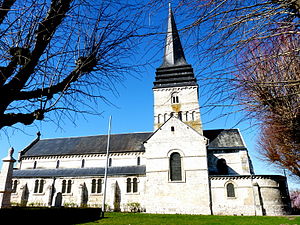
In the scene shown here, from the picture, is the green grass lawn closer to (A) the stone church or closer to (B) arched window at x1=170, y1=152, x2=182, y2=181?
(A) the stone church

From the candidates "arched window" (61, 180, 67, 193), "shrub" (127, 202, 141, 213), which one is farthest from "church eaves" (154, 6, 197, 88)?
"arched window" (61, 180, 67, 193)

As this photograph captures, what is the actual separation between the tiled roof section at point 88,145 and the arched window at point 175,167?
5.16m

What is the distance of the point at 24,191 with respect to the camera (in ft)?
77.7

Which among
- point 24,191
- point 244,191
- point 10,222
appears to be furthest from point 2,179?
point 244,191

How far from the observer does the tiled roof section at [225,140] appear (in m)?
22.5

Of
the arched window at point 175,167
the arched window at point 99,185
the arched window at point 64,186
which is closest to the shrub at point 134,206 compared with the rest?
the arched window at point 99,185

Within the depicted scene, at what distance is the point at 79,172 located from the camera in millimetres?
23984

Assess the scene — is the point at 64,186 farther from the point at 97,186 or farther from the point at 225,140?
the point at 225,140

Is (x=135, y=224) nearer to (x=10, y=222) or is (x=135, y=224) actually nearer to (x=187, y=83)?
(x=10, y=222)

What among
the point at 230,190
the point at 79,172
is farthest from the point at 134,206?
the point at 230,190

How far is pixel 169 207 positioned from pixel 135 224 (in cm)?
872

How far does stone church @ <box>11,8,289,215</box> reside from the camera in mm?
18438

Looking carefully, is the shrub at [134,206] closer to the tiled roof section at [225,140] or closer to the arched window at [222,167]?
the arched window at [222,167]

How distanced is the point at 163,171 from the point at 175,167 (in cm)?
122
